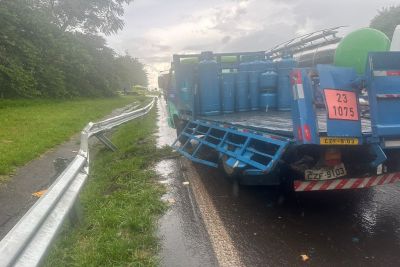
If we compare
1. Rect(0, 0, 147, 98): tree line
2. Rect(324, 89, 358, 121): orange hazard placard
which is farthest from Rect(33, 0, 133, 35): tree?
Rect(324, 89, 358, 121): orange hazard placard

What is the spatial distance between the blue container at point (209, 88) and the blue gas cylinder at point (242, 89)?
0.47 meters

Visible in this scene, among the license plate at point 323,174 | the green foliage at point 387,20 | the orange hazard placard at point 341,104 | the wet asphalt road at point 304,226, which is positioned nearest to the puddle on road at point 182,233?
the wet asphalt road at point 304,226

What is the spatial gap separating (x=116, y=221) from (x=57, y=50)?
26449 mm

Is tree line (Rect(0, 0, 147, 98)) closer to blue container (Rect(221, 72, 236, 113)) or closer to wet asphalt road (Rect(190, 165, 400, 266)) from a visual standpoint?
blue container (Rect(221, 72, 236, 113))

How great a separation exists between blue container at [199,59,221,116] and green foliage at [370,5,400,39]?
101ft

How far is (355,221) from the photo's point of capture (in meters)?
4.91

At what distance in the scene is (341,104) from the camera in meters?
4.43

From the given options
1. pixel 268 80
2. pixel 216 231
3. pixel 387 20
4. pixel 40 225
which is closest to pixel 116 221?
pixel 216 231

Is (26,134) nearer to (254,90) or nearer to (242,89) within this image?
(242,89)

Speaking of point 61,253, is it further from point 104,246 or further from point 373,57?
point 373,57

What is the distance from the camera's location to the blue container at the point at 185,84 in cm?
869

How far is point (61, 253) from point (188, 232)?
1.45m

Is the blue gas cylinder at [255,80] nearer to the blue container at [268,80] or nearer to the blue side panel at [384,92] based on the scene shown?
the blue container at [268,80]

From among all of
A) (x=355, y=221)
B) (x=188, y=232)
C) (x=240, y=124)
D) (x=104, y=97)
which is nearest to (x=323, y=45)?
(x=240, y=124)
